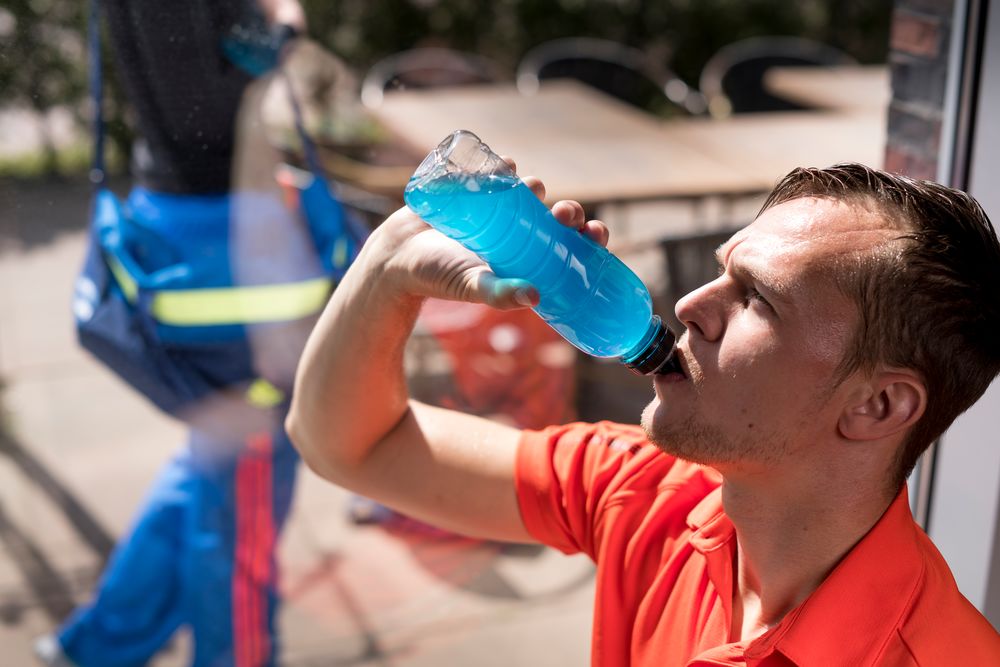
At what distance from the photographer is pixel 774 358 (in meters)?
1.19

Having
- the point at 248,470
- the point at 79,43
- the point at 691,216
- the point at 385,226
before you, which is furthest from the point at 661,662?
the point at 691,216

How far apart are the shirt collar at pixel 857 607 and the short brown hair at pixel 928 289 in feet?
0.46

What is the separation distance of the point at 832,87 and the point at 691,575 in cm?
407

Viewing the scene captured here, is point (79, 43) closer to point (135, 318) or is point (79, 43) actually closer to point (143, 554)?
point (135, 318)

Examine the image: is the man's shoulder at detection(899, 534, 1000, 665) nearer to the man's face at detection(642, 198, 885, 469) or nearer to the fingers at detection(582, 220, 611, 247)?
the man's face at detection(642, 198, 885, 469)

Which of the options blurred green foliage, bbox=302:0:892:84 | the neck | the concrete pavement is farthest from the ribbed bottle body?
blurred green foliage, bbox=302:0:892:84

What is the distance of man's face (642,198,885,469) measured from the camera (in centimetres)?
118

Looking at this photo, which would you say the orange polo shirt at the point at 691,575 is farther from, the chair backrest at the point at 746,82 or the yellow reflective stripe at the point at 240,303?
the chair backrest at the point at 746,82

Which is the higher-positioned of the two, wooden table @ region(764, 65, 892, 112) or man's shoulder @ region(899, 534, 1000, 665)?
man's shoulder @ region(899, 534, 1000, 665)

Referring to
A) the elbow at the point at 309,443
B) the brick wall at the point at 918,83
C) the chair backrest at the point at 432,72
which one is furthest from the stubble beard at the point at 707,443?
the chair backrest at the point at 432,72

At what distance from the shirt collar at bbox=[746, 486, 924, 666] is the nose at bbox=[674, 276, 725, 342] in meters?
0.27

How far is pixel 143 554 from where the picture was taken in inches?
93.8

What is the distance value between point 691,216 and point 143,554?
209cm

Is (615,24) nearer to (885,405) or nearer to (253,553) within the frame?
(253,553)
